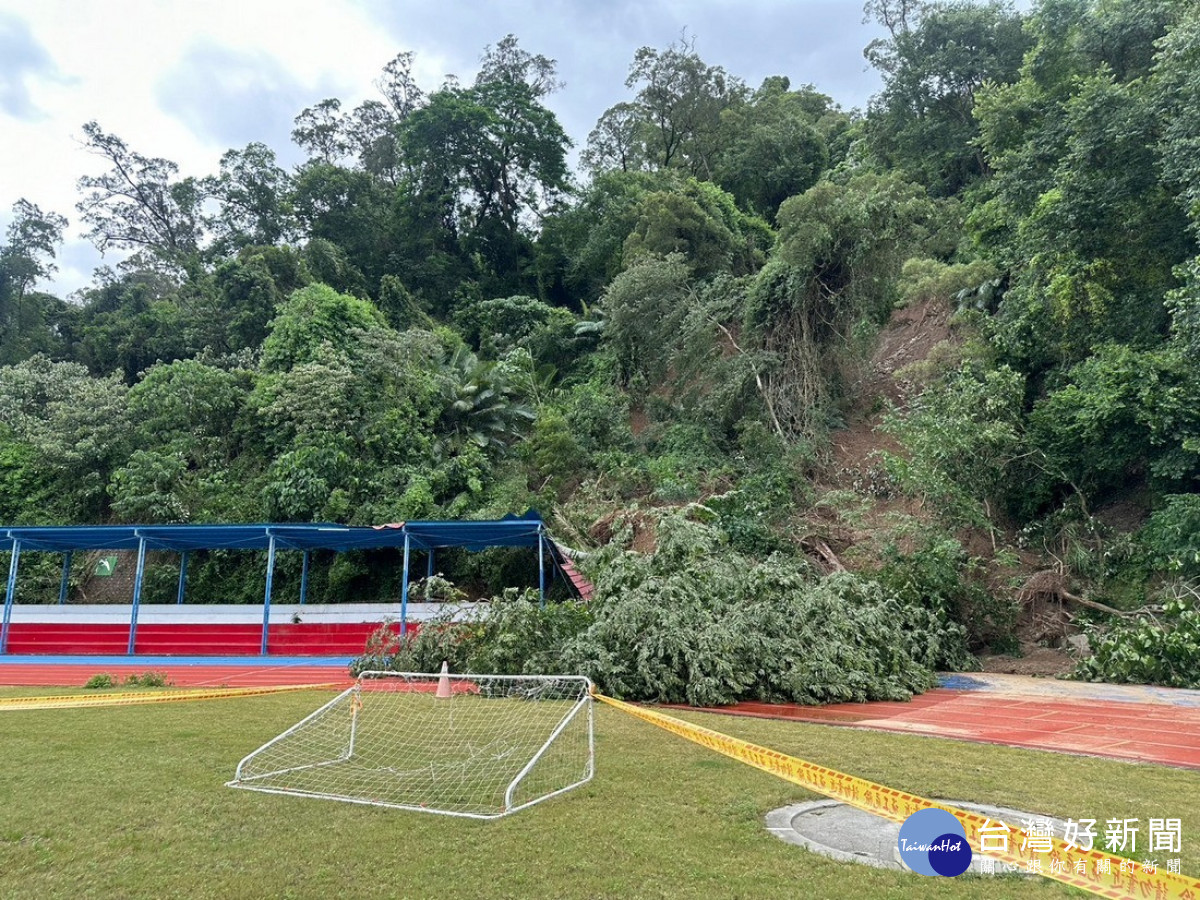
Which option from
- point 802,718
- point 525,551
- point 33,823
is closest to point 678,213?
point 525,551

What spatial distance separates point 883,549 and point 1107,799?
27.1ft

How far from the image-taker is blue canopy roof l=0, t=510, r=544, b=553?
14383 millimetres

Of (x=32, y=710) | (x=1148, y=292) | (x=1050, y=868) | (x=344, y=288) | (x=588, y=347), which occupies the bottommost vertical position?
(x=32, y=710)

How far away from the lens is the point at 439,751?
629 cm

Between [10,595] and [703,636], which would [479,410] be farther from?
[703,636]

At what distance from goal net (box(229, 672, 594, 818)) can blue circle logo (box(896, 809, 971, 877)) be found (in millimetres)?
1981

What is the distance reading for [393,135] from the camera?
3650 cm

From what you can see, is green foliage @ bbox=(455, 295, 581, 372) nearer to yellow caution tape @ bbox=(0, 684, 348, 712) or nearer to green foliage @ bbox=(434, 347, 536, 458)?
green foliage @ bbox=(434, 347, 536, 458)

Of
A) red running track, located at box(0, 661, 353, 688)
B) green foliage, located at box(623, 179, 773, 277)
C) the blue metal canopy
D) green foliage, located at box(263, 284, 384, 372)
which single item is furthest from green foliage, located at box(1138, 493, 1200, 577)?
green foliage, located at box(263, 284, 384, 372)

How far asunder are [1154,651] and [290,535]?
48.2ft

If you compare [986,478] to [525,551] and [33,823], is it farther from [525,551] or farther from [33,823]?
[33,823]

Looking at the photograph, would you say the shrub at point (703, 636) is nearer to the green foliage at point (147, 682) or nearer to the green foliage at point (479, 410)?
the green foliage at point (147, 682)

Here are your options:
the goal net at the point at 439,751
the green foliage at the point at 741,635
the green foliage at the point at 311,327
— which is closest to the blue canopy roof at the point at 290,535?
the green foliage at the point at 741,635

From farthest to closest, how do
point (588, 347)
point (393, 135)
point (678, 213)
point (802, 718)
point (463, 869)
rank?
point (393, 135)
point (588, 347)
point (678, 213)
point (802, 718)
point (463, 869)
